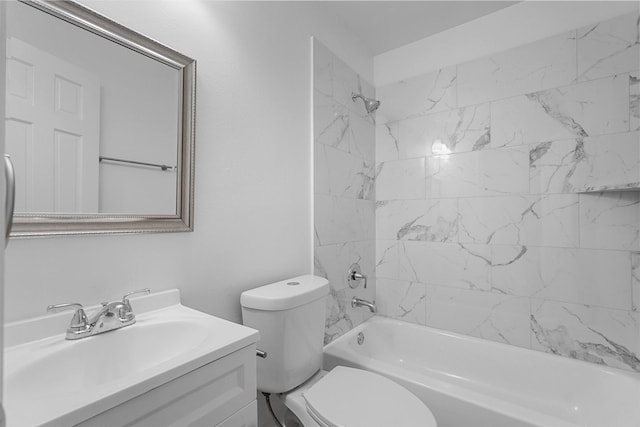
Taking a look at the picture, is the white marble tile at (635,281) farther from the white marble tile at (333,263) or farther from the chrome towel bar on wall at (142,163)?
the chrome towel bar on wall at (142,163)

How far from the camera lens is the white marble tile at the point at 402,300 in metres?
2.23

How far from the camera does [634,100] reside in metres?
1.59

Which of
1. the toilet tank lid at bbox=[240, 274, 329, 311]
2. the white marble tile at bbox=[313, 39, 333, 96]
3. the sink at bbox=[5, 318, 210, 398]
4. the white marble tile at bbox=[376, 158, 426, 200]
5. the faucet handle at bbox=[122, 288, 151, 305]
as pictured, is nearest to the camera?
the sink at bbox=[5, 318, 210, 398]

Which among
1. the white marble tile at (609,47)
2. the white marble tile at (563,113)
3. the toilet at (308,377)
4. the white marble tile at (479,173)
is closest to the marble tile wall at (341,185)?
the white marble tile at (479,173)

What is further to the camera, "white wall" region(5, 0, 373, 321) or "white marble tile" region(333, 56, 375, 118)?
"white marble tile" region(333, 56, 375, 118)

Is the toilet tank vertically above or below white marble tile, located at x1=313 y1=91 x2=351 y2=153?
below

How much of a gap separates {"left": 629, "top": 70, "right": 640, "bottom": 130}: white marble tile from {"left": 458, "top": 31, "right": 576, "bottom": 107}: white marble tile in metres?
0.25

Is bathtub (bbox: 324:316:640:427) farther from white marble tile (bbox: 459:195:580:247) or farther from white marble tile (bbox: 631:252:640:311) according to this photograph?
white marble tile (bbox: 459:195:580:247)

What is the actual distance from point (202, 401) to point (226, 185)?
83cm

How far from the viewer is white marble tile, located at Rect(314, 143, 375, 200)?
6.15 ft

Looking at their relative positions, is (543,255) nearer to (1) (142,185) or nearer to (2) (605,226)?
(2) (605,226)

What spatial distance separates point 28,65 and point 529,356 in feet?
8.33

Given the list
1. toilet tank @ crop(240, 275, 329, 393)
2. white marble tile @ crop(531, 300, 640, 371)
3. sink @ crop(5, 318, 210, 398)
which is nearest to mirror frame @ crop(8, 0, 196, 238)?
sink @ crop(5, 318, 210, 398)

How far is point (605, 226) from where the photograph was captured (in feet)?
5.42
